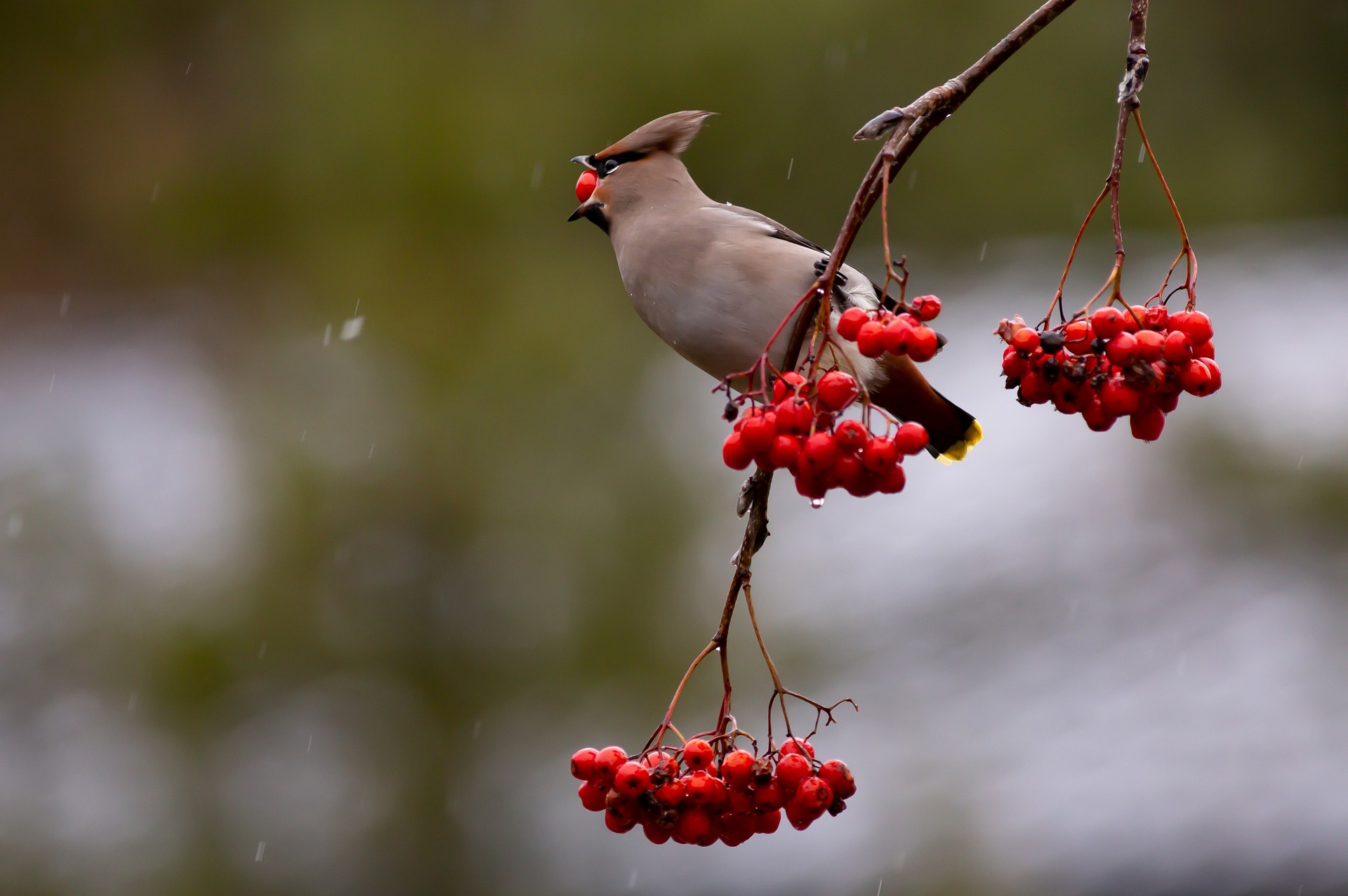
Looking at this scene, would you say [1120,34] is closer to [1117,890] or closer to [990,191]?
[990,191]

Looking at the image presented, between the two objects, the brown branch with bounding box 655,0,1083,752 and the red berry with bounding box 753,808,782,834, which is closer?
the brown branch with bounding box 655,0,1083,752

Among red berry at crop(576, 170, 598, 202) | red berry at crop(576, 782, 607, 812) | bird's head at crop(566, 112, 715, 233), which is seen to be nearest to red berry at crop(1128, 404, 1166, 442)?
red berry at crop(576, 782, 607, 812)

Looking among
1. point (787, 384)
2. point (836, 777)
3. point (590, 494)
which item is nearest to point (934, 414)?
point (836, 777)

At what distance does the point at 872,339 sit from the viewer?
130 centimetres

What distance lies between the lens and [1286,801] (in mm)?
4770

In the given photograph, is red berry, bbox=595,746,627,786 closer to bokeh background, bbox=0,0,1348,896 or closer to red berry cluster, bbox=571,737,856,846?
red berry cluster, bbox=571,737,856,846

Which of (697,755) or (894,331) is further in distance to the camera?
(697,755)

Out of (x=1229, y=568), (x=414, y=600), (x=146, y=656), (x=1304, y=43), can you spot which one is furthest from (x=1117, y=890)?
(x=1304, y=43)

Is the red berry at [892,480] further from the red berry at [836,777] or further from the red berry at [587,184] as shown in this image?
the red berry at [587,184]

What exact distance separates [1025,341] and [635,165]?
1050 mm

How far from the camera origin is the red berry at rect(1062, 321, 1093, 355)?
1.43 m

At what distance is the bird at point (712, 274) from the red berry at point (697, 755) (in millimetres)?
762

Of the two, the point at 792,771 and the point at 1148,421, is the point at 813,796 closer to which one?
the point at 792,771

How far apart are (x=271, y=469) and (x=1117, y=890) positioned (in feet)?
12.7
